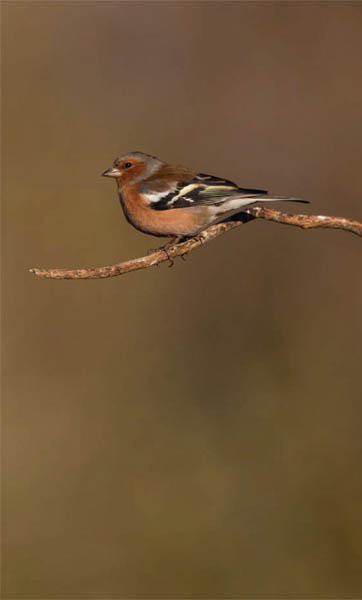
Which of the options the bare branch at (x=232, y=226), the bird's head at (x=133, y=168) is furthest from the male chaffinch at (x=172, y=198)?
the bare branch at (x=232, y=226)

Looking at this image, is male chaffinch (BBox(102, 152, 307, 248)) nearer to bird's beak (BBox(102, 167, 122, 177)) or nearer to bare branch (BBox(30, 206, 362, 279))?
bird's beak (BBox(102, 167, 122, 177))

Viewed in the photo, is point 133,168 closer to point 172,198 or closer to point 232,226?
point 172,198

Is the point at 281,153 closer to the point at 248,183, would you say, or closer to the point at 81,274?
the point at 248,183

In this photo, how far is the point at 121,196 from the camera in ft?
14.8

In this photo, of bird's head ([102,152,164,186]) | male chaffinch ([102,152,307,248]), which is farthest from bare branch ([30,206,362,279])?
bird's head ([102,152,164,186])

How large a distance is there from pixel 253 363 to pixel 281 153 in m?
2.31

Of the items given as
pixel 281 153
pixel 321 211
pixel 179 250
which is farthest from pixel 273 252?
pixel 179 250

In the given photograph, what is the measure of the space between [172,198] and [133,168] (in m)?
0.54

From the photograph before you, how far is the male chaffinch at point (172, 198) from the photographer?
3.97 m

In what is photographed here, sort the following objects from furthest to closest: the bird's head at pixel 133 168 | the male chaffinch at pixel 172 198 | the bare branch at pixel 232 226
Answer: the bird's head at pixel 133 168
the male chaffinch at pixel 172 198
the bare branch at pixel 232 226

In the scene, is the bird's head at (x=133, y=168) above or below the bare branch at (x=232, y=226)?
above

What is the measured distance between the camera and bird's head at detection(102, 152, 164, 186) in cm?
462

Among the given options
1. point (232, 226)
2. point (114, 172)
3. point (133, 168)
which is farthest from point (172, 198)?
point (232, 226)

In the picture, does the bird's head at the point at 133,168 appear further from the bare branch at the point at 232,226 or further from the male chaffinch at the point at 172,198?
the bare branch at the point at 232,226
